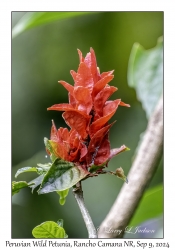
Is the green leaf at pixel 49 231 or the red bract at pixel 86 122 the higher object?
the red bract at pixel 86 122

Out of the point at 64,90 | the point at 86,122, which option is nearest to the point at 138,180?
the point at 86,122

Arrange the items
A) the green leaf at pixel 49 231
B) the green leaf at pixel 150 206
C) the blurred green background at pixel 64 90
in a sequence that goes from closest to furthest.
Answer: the green leaf at pixel 49 231 < the green leaf at pixel 150 206 < the blurred green background at pixel 64 90

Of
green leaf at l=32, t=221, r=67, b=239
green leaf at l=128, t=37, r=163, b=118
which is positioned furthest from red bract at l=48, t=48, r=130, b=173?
green leaf at l=128, t=37, r=163, b=118

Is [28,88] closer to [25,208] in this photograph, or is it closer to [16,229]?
[25,208]

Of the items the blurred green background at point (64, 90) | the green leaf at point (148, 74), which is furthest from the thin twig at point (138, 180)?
the blurred green background at point (64, 90)

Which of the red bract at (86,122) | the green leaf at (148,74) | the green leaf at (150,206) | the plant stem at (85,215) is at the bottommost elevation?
the green leaf at (150,206)

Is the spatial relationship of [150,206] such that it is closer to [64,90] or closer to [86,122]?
[86,122]

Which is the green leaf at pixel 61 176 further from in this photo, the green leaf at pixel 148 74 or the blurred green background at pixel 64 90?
the blurred green background at pixel 64 90
